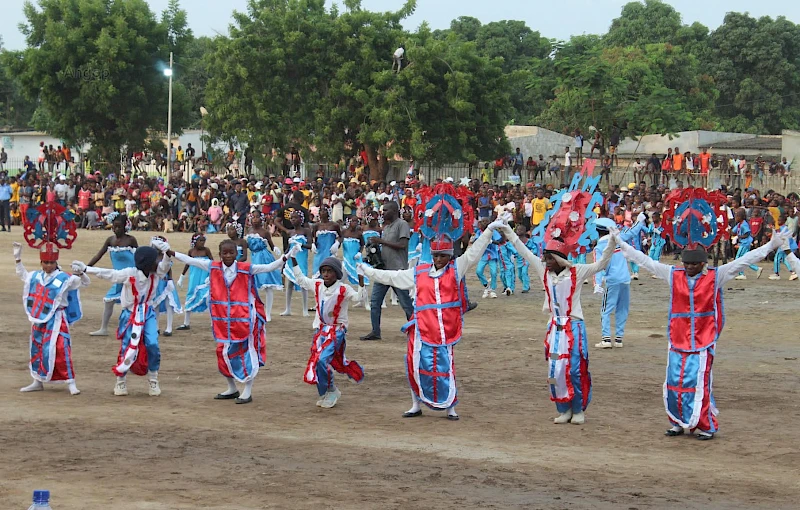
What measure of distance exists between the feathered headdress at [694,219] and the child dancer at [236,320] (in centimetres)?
335

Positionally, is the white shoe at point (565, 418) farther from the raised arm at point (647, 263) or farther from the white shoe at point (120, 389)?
the white shoe at point (120, 389)

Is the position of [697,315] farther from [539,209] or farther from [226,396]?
[539,209]

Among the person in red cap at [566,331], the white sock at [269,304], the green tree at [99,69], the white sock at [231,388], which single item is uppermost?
the green tree at [99,69]

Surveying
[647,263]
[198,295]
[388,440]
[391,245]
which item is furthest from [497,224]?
[198,295]

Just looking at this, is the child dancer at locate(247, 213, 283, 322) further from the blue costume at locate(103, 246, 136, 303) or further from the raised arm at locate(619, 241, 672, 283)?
the raised arm at locate(619, 241, 672, 283)

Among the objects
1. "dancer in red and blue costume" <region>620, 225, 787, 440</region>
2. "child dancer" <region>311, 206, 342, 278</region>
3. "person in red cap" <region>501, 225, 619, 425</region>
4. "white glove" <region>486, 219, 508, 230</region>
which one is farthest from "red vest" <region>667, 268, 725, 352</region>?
"child dancer" <region>311, 206, 342, 278</region>

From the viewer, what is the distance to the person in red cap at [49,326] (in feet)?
34.7

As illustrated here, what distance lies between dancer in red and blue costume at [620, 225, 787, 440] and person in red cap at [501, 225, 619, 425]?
51 centimetres

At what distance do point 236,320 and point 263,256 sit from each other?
5.83 metres

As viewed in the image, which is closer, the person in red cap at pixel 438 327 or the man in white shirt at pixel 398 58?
the person in red cap at pixel 438 327

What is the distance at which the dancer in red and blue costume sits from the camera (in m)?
8.98

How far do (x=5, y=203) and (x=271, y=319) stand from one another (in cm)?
1943

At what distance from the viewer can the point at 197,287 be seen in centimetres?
1496

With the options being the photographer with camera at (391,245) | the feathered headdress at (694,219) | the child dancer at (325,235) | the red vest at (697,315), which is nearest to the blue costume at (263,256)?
the child dancer at (325,235)
